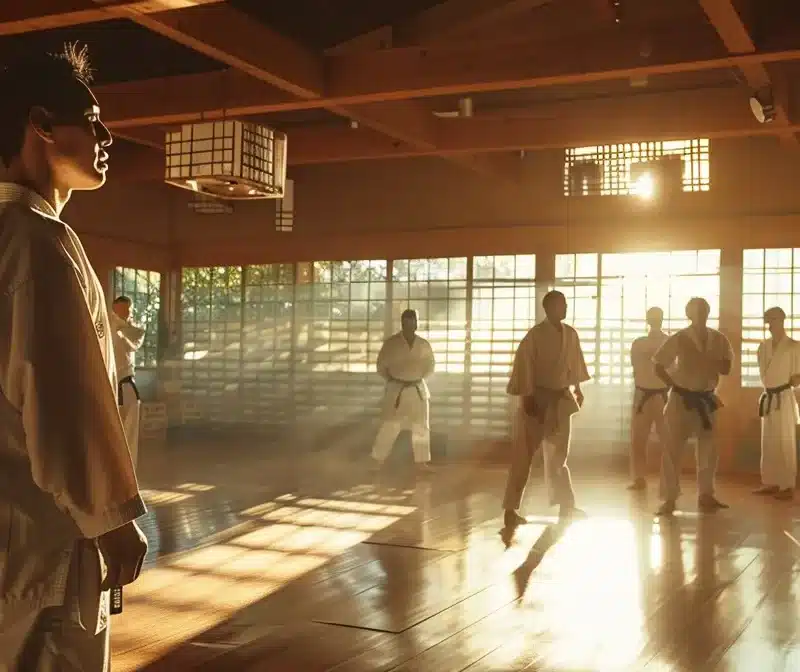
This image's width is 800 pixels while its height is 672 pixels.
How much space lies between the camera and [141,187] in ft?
32.0

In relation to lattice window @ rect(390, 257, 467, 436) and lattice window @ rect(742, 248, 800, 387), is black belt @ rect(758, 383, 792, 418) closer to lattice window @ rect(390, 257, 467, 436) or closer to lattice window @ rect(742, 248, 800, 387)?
lattice window @ rect(742, 248, 800, 387)

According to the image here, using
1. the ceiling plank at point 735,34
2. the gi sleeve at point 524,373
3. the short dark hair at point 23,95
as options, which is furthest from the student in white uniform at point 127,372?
the short dark hair at point 23,95

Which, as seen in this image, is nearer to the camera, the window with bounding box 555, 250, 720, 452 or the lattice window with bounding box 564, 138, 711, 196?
the lattice window with bounding box 564, 138, 711, 196

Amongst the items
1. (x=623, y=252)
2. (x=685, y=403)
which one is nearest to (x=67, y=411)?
(x=685, y=403)

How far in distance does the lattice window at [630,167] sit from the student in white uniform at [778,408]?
1525 mm

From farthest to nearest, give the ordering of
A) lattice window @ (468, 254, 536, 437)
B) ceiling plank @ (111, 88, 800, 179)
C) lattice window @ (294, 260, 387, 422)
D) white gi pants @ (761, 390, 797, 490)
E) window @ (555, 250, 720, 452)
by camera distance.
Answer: lattice window @ (294, 260, 387, 422) → lattice window @ (468, 254, 536, 437) → window @ (555, 250, 720, 452) → white gi pants @ (761, 390, 797, 490) → ceiling plank @ (111, 88, 800, 179)

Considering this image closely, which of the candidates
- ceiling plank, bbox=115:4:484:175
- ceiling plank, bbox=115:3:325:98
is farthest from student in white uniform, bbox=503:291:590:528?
ceiling plank, bbox=115:3:325:98

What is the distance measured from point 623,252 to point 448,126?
85.3 inches

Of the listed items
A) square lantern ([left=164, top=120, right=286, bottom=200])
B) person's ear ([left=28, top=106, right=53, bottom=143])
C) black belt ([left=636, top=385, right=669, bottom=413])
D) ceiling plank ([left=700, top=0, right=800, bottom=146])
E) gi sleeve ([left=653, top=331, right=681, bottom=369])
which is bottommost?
black belt ([left=636, top=385, right=669, bottom=413])

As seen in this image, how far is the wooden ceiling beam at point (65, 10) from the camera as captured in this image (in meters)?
3.68

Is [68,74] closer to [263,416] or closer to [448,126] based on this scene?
[448,126]

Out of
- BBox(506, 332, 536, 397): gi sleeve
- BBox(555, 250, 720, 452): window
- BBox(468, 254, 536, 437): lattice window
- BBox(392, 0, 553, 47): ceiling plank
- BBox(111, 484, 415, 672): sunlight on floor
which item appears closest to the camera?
BBox(111, 484, 415, 672): sunlight on floor

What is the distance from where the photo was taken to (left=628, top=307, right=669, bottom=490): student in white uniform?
7.31 meters

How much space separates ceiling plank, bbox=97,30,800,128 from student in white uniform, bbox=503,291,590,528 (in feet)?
4.36
